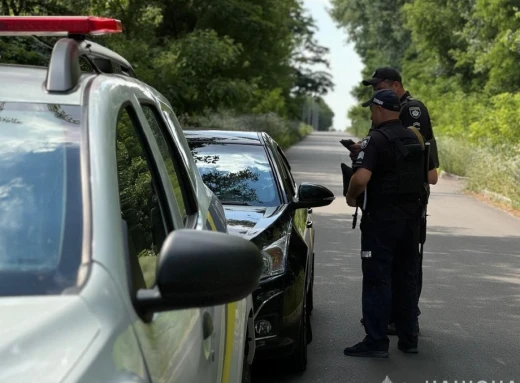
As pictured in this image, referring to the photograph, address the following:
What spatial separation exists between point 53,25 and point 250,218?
4.32 meters

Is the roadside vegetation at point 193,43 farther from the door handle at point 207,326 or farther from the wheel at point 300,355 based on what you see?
the door handle at point 207,326

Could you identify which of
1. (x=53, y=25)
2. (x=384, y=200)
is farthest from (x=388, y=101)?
(x=53, y=25)

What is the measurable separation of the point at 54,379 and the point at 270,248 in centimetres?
485

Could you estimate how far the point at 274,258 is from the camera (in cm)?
676

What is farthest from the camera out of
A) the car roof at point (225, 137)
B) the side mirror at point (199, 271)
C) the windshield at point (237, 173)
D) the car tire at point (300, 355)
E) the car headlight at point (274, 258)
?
the car roof at point (225, 137)

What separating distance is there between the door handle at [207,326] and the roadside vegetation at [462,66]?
1871 cm

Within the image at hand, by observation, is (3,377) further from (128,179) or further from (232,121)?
(232,121)

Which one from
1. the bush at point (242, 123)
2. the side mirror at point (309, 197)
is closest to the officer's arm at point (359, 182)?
the side mirror at point (309, 197)

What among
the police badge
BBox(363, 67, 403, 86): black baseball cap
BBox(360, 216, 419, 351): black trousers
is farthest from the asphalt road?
BBox(363, 67, 403, 86): black baseball cap

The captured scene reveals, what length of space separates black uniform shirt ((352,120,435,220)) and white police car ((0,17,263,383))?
4.00 m

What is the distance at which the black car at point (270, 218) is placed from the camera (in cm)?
656

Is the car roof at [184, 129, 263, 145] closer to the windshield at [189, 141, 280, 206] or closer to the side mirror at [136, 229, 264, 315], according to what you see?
the windshield at [189, 141, 280, 206]

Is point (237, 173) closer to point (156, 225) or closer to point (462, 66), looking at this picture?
point (156, 225)

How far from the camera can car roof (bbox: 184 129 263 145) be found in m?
8.46
